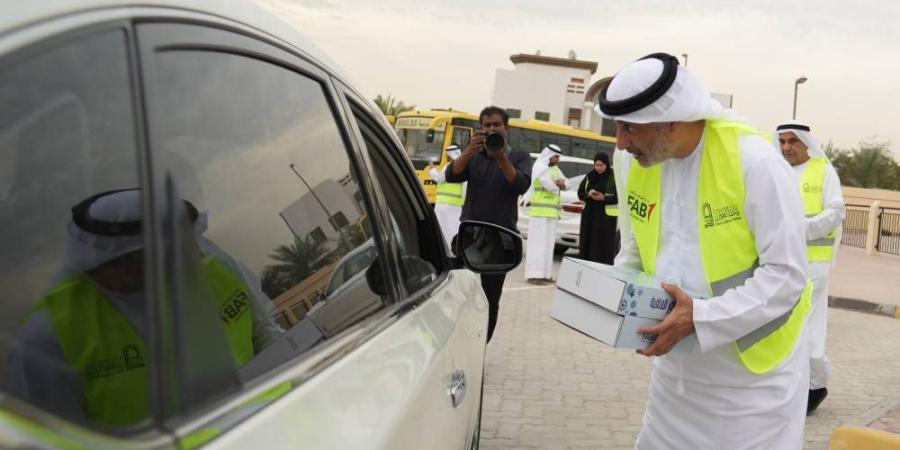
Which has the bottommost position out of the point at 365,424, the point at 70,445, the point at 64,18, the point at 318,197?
the point at 365,424

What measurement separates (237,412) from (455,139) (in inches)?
735

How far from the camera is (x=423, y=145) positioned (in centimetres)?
2019

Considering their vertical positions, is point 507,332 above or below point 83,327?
below

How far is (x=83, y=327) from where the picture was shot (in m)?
1.09

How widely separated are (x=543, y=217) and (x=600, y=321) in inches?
371

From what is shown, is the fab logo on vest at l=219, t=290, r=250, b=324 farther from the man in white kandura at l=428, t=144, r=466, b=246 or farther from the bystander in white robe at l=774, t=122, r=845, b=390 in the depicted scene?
the man in white kandura at l=428, t=144, r=466, b=246

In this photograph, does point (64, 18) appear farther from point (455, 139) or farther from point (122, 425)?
point (455, 139)

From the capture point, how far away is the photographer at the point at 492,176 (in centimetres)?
613

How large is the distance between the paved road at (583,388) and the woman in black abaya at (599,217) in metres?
2.42

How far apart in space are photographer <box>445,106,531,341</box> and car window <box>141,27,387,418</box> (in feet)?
14.0

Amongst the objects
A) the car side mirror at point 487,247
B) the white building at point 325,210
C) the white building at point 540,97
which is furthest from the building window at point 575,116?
the white building at point 325,210

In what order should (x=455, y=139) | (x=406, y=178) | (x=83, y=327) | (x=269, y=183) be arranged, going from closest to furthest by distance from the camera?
(x=83, y=327), (x=269, y=183), (x=406, y=178), (x=455, y=139)

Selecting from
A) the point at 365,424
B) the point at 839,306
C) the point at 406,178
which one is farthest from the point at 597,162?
the point at 365,424

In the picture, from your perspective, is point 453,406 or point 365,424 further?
point 453,406
